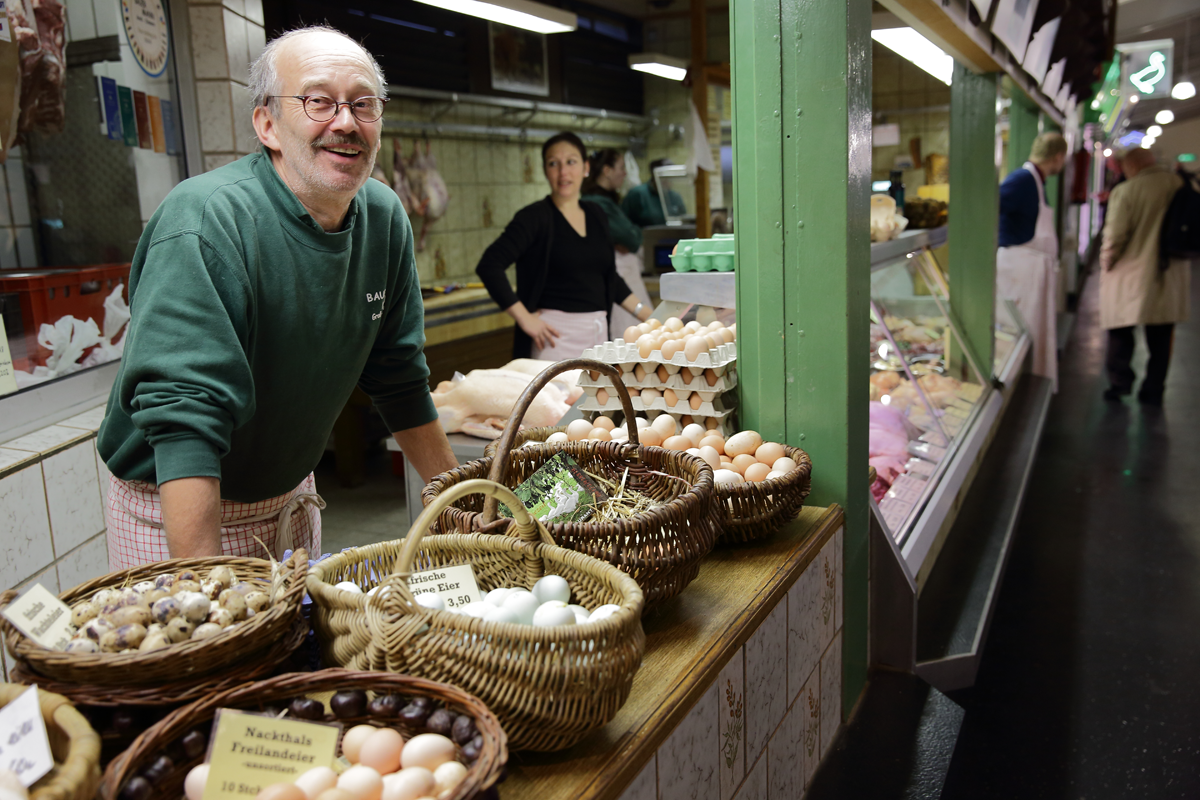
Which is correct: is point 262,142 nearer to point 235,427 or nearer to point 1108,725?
point 235,427

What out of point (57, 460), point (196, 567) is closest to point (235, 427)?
point (196, 567)

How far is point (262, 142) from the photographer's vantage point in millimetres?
1868

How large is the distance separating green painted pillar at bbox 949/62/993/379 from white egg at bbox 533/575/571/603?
4366 mm

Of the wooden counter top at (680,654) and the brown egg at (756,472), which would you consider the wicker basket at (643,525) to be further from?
the brown egg at (756,472)

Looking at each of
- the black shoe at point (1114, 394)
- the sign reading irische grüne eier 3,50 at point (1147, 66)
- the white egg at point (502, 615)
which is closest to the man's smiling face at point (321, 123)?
the white egg at point (502, 615)

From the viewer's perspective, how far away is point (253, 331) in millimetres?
1771

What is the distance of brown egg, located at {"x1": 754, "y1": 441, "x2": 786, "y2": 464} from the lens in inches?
87.5

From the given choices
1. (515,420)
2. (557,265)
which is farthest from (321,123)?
(557,265)

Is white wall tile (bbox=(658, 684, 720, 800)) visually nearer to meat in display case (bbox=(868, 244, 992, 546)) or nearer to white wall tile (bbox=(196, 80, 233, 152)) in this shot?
meat in display case (bbox=(868, 244, 992, 546))

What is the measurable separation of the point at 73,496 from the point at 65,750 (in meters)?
2.30

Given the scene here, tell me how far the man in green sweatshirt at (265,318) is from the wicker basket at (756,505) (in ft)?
1.36

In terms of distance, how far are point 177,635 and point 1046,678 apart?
3.16 m

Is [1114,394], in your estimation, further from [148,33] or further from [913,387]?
[148,33]

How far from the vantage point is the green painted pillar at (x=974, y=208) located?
16.6 feet
